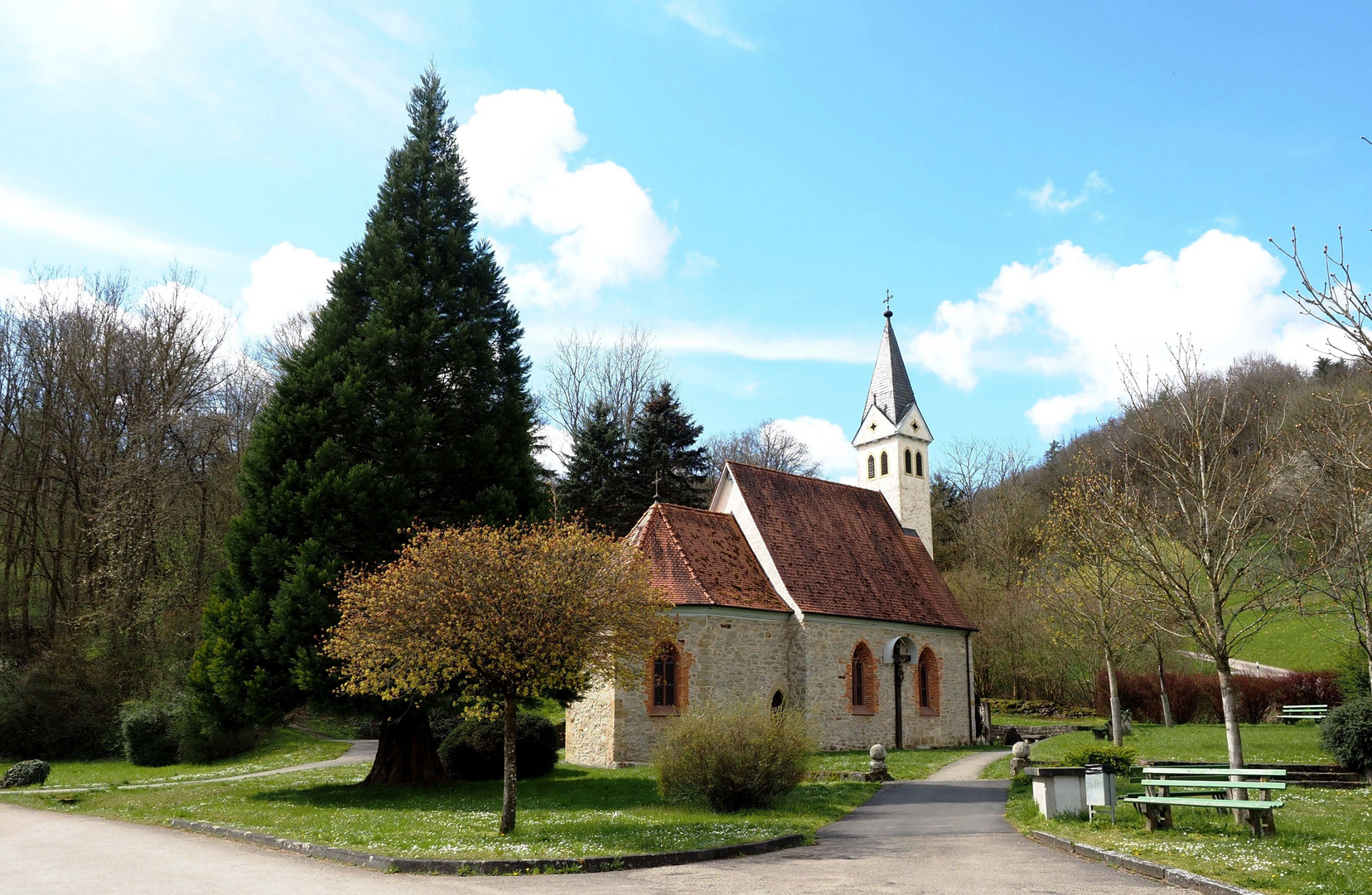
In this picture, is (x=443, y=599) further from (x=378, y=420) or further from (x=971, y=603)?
(x=971, y=603)

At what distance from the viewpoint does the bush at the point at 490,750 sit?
20.1m

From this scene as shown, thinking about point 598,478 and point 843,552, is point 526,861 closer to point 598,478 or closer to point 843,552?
point 843,552

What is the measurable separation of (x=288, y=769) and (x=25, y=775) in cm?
580

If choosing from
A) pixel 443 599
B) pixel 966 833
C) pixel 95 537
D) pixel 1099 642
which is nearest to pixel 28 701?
pixel 95 537

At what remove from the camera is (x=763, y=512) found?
2872 centimetres

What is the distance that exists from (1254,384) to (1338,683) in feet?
96.1

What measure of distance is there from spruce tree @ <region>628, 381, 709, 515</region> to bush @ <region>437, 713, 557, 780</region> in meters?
19.9

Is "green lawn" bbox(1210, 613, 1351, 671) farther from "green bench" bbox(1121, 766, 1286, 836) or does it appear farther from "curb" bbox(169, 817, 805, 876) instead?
"curb" bbox(169, 817, 805, 876)

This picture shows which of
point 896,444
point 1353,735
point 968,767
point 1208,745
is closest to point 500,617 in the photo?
point 968,767

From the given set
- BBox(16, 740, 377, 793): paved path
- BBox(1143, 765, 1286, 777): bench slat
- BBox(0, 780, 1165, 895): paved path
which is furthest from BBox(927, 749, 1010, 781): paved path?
BBox(16, 740, 377, 793): paved path

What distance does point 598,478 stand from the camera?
40.4m

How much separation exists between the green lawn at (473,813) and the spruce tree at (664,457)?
19.6 m

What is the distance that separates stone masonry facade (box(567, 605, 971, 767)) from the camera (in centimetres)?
2355

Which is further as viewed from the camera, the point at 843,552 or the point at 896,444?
the point at 896,444
